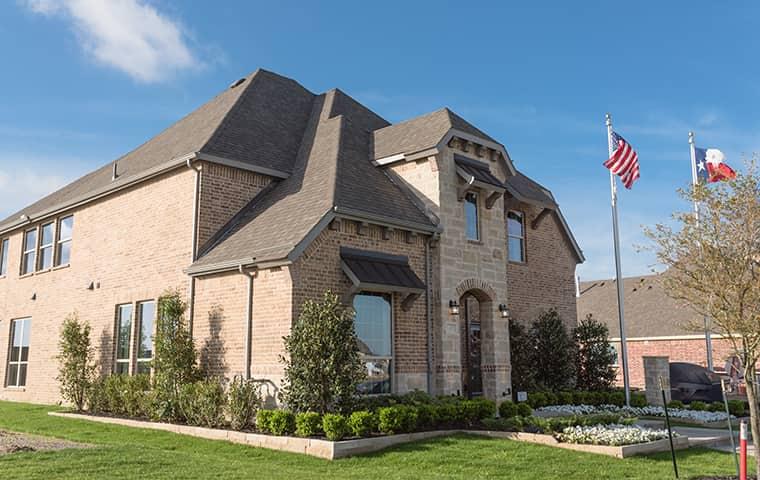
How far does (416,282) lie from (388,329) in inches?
50.0

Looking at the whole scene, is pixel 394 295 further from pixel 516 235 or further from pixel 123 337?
pixel 516 235

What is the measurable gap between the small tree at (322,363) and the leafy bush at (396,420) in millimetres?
789

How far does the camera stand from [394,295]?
1531 cm

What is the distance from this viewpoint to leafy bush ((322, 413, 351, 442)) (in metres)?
11.2

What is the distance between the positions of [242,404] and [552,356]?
36.3ft

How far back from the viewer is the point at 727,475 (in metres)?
9.83

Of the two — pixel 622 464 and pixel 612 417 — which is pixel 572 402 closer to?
pixel 612 417

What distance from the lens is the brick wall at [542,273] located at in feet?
71.9

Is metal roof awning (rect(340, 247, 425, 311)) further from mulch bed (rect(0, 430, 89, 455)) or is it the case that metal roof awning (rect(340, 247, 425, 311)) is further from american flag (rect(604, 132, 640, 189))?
american flag (rect(604, 132, 640, 189))

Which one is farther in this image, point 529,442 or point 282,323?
point 282,323

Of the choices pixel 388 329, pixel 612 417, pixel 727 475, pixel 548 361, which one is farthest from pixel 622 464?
pixel 548 361

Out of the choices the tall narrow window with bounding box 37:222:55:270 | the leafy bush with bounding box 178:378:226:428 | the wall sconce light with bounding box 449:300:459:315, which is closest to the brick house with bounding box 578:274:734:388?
the wall sconce light with bounding box 449:300:459:315

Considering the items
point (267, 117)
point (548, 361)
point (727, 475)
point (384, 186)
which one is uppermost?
point (267, 117)

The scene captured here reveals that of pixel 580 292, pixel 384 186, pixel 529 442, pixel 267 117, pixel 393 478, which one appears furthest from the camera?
pixel 580 292
